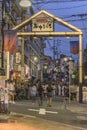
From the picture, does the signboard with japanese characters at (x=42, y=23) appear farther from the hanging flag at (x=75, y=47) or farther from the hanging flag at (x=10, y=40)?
the hanging flag at (x=10, y=40)

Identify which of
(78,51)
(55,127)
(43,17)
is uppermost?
(43,17)

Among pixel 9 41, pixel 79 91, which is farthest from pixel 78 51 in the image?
pixel 9 41

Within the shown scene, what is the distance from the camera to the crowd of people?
26.5m

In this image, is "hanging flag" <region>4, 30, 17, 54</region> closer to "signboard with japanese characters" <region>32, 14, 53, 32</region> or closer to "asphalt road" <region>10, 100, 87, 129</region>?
"asphalt road" <region>10, 100, 87, 129</region>

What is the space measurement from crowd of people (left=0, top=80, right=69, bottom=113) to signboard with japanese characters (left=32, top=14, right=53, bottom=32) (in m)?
5.28

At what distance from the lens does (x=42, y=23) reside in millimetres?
44500

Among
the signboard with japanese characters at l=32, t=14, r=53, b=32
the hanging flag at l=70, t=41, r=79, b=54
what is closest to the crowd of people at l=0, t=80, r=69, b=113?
the hanging flag at l=70, t=41, r=79, b=54

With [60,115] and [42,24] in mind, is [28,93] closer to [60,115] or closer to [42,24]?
[42,24]

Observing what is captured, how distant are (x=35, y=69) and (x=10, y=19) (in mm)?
42683

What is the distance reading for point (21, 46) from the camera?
59969 millimetres

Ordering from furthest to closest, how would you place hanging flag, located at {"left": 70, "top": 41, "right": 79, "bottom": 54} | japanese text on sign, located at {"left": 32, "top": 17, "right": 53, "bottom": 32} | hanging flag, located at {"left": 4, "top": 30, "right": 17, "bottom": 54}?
hanging flag, located at {"left": 70, "top": 41, "right": 79, "bottom": 54}
japanese text on sign, located at {"left": 32, "top": 17, "right": 53, "bottom": 32}
hanging flag, located at {"left": 4, "top": 30, "right": 17, "bottom": 54}

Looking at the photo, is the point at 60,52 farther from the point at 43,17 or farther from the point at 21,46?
the point at 43,17

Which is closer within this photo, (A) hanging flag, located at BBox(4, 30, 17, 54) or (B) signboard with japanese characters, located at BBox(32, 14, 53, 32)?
(A) hanging flag, located at BBox(4, 30, 17, 54)

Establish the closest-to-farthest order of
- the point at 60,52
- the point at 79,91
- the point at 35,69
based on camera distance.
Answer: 1. the point at 79,91
2. the point at 35,69
3. the point at 60,52
